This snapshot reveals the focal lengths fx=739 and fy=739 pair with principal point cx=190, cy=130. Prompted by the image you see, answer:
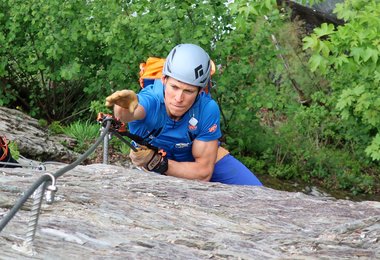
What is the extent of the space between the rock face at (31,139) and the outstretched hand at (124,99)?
4.62 m

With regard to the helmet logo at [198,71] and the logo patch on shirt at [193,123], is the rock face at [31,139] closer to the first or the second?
the logo patch on shirt at [193,123]

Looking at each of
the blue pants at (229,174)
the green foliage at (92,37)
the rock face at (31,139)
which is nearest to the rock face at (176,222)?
the blue pants at (229,174)

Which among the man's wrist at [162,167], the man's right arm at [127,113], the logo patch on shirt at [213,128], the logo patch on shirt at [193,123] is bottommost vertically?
the man's wrist at [162,167]

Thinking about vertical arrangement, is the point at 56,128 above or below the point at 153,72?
below

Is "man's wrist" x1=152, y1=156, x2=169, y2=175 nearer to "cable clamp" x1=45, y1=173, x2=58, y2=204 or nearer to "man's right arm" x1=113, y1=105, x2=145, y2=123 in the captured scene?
"man's right arm" x1=113, y1=105, x2=145, y2=123

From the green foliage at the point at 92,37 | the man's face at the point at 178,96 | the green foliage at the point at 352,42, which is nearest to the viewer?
the green foliage at the point at 352,42

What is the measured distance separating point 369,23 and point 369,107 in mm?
5730

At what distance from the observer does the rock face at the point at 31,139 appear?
897 cm

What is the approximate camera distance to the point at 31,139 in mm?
9312

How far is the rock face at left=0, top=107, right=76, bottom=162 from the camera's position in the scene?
8.97 meters

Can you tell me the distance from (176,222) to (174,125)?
216 cm

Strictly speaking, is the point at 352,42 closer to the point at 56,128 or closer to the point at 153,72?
the point at 153,72

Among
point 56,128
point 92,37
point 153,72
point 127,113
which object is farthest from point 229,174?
point 56,128

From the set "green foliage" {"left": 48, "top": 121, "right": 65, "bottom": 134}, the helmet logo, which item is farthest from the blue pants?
"green foliage" {"left": 48, "top": 121, "right": 65, "bottom": 134}
